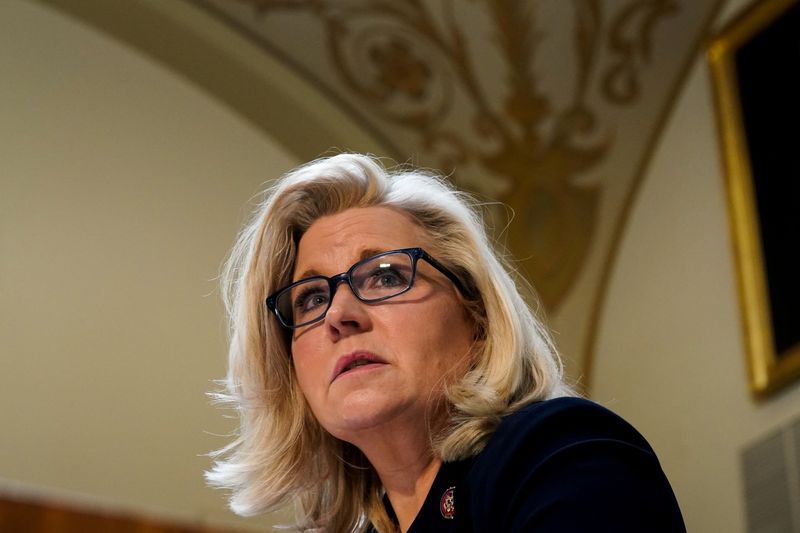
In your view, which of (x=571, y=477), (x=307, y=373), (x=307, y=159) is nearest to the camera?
(x=571, y=477)

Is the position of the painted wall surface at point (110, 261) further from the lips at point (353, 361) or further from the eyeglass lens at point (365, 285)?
the lips at point (353, 361)

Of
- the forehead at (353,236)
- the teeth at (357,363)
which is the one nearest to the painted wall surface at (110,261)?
the forehead at (353,236)

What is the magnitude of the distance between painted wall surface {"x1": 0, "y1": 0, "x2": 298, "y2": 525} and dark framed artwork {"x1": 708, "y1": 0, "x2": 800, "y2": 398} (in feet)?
7.10

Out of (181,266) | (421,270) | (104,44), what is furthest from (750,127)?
(421,270)

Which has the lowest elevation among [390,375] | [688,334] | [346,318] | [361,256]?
[390,375]

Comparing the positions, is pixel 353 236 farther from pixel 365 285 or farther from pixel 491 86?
pixel 491 86

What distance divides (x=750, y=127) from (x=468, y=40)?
1428 millimetres

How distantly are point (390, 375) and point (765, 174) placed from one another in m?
3.53

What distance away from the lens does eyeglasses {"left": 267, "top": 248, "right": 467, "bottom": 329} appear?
221 centimetres

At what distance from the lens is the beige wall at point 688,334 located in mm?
5152

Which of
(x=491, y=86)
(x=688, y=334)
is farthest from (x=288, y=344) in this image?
(x=491, y=86)

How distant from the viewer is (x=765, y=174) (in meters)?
5.21

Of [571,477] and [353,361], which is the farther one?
[353,361]

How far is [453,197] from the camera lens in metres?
2.51
